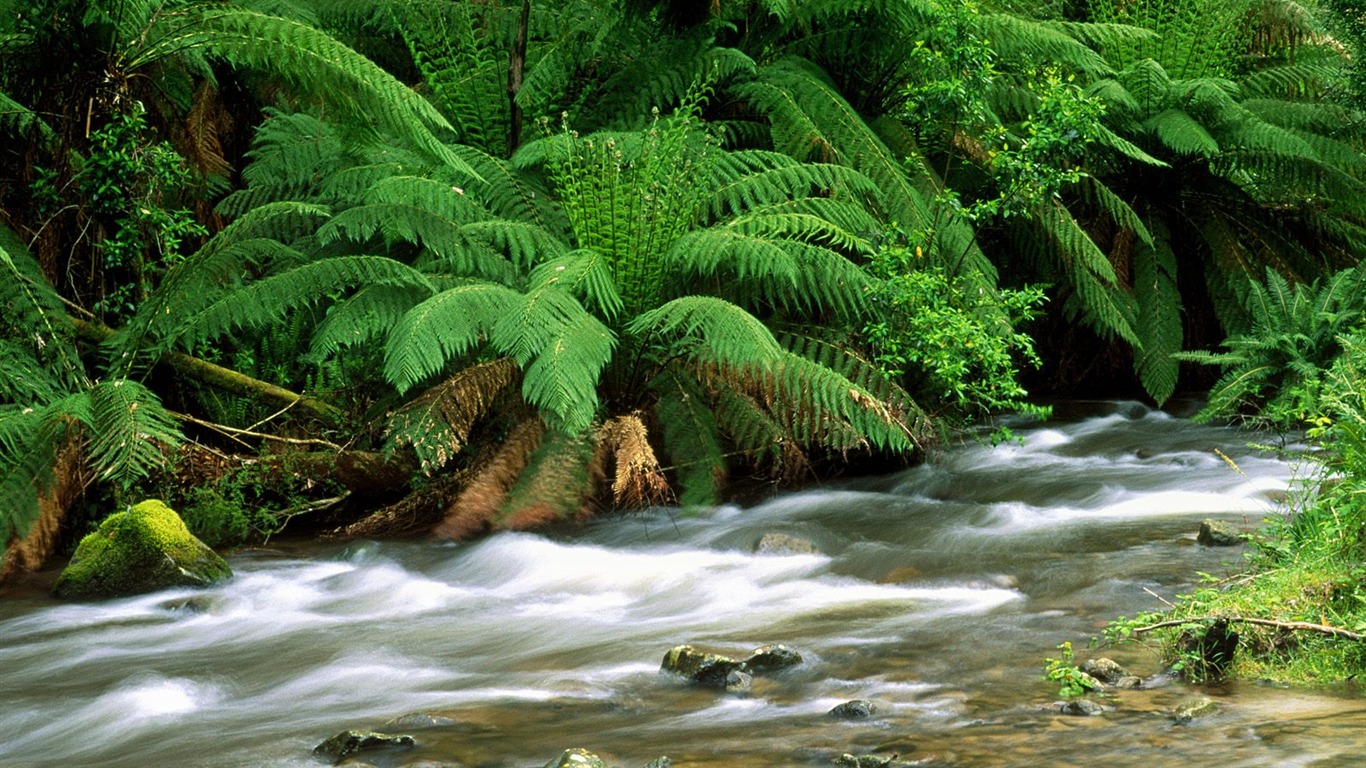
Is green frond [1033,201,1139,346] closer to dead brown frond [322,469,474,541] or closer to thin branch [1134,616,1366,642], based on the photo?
dead brown frond [322,469,474,541]

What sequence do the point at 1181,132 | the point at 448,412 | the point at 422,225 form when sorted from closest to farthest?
the point at 448,412, the point at 422,225, the point at 1181,132

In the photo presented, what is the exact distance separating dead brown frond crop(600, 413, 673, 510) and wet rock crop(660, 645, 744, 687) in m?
1.44

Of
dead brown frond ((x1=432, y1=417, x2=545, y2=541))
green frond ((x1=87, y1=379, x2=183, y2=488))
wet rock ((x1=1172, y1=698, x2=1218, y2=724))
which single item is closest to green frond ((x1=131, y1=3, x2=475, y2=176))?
dead brown frond ((x1=432, y1=417, x2=545, y2=541))

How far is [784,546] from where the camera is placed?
16.5ft

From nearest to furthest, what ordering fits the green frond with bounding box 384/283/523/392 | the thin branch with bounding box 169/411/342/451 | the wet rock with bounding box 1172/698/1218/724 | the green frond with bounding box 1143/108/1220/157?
the wet rock with bounding box 1172/698/1218/724 < the green frond with bounding box 384/283/523/392 < the thin branch with bounding box 169/411/342/451 < the green frond with bounding box 1143/108/1220/157

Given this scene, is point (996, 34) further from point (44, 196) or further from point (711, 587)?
point (44, 196)

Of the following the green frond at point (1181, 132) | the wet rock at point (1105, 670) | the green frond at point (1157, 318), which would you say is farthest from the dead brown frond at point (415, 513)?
the green frond at point (1181, 132)

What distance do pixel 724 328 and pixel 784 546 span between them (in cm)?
85

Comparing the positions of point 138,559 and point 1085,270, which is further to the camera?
point 1085,270

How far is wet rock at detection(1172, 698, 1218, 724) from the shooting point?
2.91 m

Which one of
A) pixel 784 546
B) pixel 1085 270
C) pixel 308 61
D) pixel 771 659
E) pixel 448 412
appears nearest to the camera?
pixel 771 659

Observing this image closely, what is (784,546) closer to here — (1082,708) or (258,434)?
(1082,708)

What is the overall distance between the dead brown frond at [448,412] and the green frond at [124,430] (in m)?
0.83

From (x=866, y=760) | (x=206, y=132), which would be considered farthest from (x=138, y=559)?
(x=206, y=132)
